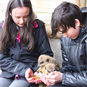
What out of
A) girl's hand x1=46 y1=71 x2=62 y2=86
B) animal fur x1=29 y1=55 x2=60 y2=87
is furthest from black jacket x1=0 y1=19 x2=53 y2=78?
girl's hand x1=46 y1=71 x2=62 y2=86

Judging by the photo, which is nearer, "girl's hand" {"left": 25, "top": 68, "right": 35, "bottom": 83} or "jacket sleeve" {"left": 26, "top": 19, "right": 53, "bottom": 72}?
"girl's hand" {"left": 25, "top": 68, "right": 35, "bottom": 83}

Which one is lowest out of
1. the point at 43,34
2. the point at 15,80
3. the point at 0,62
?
the point at 15,80

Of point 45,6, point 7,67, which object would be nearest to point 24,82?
point 7,67

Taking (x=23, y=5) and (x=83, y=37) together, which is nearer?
(x=83, y=37)

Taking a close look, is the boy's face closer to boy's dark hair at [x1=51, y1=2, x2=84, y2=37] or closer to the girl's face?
boy's dark hair at [x1=51, y1=2, x2=84, y2=37]

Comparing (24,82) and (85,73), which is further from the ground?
(85,73)

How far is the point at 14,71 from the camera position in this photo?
5.41 ft

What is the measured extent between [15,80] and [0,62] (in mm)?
297

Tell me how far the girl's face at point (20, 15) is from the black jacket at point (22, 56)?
0.19 metres

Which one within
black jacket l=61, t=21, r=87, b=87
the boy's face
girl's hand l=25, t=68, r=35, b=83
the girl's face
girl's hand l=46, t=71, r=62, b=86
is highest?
the girl's face

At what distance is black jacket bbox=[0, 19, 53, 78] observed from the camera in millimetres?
1661

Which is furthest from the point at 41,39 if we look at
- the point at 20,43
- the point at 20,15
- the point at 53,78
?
the point at 53,78

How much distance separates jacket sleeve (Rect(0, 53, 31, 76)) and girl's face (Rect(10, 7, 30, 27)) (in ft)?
1.36

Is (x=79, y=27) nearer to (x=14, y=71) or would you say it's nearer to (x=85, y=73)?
(x=85, y=73)
